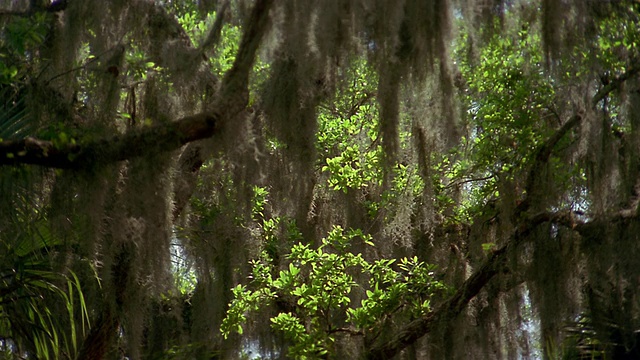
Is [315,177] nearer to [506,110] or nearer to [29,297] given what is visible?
[506,110]

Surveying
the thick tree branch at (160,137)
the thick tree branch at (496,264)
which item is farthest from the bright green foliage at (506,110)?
the thick tree branch at (160,137)

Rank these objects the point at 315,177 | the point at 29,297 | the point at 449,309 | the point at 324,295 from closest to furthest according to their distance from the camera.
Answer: the point at 29,297, the point at 449,309, the point at 324,295, the point at 315,177

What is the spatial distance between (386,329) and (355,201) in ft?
7.12

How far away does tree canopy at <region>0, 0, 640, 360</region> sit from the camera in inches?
276

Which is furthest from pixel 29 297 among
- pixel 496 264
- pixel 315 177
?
pixel 315 177

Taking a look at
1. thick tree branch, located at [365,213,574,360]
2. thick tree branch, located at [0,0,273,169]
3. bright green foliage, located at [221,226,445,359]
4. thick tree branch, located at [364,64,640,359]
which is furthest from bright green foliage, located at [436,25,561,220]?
thick tree branch, located at [0,0,273,169]

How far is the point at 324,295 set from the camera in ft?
31.1

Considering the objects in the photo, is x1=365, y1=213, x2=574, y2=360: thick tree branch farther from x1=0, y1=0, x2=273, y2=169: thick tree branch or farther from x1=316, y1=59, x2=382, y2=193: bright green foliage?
x1=0, y1=0, x2=273, y2=169: thick tree branch

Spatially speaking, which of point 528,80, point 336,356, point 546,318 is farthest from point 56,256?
point 528,80

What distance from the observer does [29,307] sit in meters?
7.00

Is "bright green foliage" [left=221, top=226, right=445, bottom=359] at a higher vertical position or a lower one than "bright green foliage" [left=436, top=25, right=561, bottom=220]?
lower

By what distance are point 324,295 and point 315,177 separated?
6.09 feet

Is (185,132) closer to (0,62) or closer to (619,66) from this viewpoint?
(0,62)

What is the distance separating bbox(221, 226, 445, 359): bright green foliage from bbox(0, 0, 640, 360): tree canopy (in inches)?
1.0
